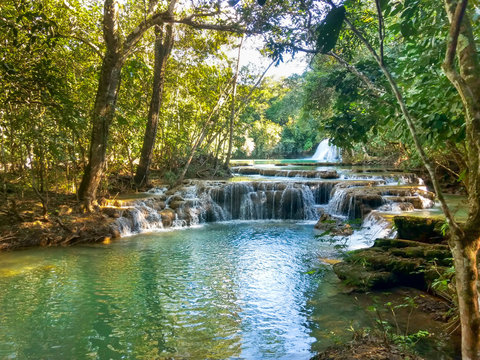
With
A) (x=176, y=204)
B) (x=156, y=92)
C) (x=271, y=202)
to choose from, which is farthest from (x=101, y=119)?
(x=271, y=202)

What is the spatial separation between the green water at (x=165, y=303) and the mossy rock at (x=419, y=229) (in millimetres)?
1885

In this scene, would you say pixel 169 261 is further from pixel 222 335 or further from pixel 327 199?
pixel 327 199

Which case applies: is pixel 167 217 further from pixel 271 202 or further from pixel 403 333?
pixel 403 333

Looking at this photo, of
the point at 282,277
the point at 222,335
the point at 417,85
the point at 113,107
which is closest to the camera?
the point at 417,85

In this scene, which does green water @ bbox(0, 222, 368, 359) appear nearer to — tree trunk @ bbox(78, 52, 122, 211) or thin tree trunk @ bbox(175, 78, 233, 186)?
tree trunk @ bbox(78, 52, 122, 211)

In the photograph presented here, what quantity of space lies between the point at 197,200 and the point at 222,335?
884 centimetres

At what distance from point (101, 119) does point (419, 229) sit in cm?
820

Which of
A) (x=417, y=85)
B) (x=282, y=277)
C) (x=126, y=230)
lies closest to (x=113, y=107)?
(x=126, y=230)

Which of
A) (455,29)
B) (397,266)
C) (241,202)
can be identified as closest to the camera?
(455,29)

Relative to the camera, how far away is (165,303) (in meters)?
5.16

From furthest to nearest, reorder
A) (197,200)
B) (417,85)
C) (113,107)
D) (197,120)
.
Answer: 1. (197,120)
2. (197,200)
3. (113,107)
4. (417,85)

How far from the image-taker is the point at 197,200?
12750mm

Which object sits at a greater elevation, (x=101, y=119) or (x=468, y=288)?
(x=101, y=119)

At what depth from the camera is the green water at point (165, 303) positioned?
12.7 ft
